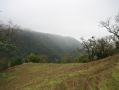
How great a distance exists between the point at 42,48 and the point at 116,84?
130 metres

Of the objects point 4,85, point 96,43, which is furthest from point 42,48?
point 4,85

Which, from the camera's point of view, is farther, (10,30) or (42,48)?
(42,48)

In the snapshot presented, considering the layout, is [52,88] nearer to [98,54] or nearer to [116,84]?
[116,84]

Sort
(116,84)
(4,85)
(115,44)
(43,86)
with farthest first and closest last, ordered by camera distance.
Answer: (115,44) < (4,85) < (43,86) < (116,84)

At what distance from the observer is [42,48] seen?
145000 mm

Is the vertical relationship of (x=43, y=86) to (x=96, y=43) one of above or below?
below

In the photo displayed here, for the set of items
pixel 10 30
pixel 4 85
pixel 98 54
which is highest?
pixel 10 30

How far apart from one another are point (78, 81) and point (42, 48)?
418 ft

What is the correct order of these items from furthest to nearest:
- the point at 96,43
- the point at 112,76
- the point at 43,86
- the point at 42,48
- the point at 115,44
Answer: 1. the point at 42,48
2. the point at 96,43
3. the point at 115,44
4. the point at 43,86
5. the point at 112,76

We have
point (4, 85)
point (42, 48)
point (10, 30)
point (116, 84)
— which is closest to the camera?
point (116, 84)

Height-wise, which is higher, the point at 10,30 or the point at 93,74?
the point at 10,30

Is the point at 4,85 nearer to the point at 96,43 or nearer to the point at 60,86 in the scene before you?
the point at 60,86

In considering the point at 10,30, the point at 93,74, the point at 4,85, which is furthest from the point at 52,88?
the point at 10,30

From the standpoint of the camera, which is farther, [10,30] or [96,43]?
[96,43]
